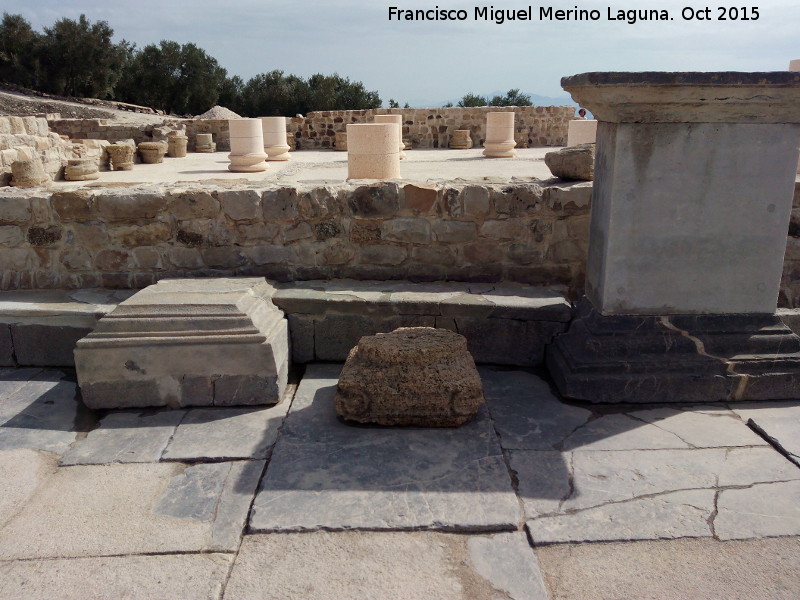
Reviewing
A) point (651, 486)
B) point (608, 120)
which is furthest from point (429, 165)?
point (651, 486)

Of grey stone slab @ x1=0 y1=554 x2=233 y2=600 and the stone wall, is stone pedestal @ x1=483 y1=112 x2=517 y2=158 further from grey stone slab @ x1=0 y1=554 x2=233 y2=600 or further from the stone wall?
grey stone slab @ x1=0 y1=554 x2=233 y2=600

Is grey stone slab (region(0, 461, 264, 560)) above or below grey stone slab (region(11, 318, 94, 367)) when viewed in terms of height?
below

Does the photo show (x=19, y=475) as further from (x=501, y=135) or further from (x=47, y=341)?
(x=501, y=135)

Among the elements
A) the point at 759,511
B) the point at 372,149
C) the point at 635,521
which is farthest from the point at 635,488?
the point at 372,149

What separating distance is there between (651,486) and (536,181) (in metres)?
2.32

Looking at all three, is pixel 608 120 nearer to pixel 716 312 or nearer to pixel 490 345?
pixel 716 312

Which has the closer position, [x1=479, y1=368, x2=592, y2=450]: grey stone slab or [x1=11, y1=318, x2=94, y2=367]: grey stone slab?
[x1=479, y1=368, x2=592, y2=450]: grey stone slab

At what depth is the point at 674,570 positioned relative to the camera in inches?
88.5

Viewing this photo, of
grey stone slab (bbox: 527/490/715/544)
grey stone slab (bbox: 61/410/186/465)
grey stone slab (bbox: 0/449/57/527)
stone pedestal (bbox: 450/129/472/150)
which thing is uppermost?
stone pedestal (bbox: 450/129/472/150)

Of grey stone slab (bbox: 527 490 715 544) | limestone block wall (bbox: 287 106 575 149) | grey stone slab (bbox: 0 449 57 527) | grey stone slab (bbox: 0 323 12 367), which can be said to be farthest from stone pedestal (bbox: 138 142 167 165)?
grey stone slab (bbox: 527 490 715 544)

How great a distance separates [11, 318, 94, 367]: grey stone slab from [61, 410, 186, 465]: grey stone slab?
76 centimetres

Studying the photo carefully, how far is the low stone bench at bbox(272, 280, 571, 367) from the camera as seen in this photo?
3895 millimetres

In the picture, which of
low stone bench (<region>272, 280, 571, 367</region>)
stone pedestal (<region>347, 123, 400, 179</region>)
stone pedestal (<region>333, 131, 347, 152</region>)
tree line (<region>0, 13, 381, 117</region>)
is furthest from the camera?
tree line (<region>0, 13, 381, 117</region>)

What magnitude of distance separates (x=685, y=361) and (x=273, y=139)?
1456 centimetres
